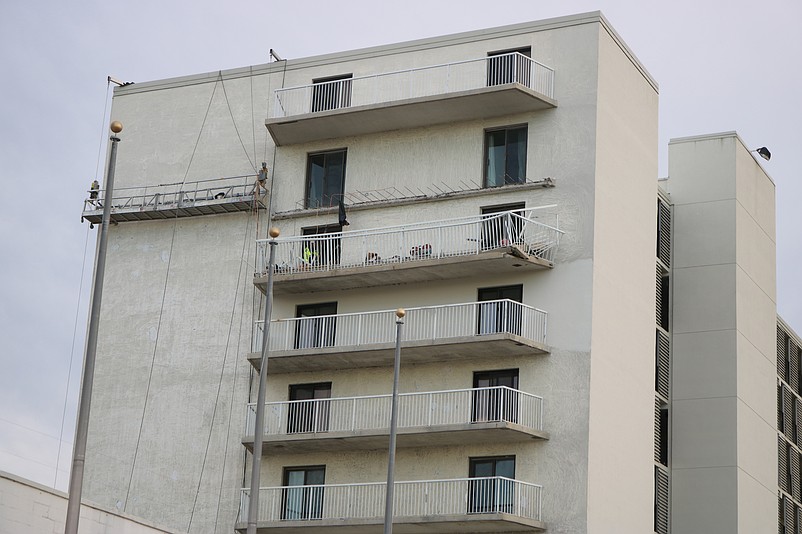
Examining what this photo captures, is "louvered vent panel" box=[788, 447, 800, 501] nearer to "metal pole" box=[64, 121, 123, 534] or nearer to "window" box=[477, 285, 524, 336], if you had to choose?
"window" box=[477, 285, 524, 336]

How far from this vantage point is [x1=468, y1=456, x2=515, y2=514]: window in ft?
137

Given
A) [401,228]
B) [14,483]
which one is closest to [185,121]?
[401,228]

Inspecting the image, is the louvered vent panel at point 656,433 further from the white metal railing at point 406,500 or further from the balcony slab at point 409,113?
the balcony slab at point 409,113

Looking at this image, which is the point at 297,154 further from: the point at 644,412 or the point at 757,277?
the point at 757,277

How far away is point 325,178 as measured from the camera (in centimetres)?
4928

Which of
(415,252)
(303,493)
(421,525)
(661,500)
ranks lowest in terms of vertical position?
(421,525)

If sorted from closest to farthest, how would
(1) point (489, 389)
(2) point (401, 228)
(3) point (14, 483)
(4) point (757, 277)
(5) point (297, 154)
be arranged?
(3) point (14, 483) < (1) point (489, 389) < (2) point (401, 228) < (5) point (297, 154) < (4) point (757, 277)

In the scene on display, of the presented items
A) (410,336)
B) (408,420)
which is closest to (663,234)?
(410,336)

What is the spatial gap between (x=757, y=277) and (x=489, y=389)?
15.9 meters

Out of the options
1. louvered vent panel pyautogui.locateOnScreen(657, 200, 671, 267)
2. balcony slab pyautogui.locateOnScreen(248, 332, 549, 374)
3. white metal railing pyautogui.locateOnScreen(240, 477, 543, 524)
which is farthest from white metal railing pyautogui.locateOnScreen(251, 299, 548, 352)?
louvered vent panel pyautogui.locateOnScreen(657, 200, 671, 267)

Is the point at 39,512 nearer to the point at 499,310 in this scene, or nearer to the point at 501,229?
the point at 499,310

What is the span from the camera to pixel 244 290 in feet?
159

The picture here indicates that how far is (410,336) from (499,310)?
2924mm

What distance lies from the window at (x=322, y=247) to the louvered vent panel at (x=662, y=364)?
11895 millimetres
